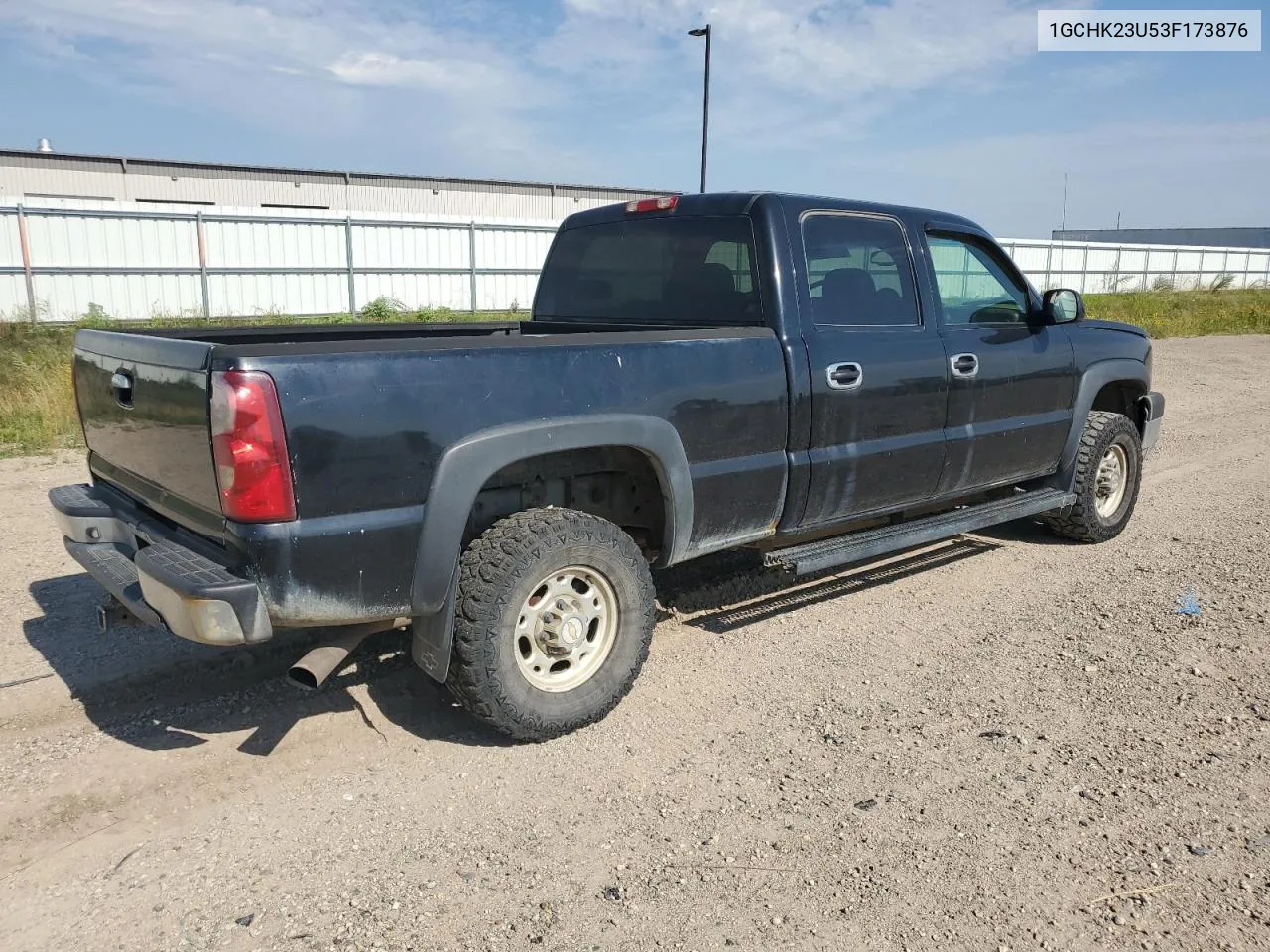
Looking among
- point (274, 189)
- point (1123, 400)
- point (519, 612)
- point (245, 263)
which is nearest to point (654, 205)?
point (519, 612)

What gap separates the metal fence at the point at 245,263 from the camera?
17203 millimetres

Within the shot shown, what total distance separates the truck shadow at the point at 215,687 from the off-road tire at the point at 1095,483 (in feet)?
13.1

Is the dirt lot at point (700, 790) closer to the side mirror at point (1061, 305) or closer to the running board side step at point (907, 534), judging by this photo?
the running board side step at point (907, 534)

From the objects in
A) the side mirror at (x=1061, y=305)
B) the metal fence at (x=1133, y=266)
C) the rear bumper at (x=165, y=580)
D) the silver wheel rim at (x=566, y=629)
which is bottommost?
the silver wheel rim at (x=566, y=629)

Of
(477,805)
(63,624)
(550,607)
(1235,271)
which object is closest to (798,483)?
(550,607)

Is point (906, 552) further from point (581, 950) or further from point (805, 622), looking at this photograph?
point (581, 950)

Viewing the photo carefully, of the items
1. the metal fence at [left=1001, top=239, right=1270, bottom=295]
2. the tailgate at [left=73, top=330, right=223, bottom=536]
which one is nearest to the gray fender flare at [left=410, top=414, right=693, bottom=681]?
the tailgate at [left=73, top=330, right=223, bottom=536]

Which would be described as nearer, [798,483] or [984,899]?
[984,899]

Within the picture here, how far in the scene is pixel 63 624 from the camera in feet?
14.7

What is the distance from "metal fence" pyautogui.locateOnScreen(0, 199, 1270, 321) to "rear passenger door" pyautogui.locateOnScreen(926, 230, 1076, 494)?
1686 centimetres

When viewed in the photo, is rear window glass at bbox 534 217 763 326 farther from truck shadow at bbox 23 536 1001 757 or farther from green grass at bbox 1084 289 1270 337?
green grass at bbox 1084 289 1270 337

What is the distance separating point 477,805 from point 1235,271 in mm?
45097

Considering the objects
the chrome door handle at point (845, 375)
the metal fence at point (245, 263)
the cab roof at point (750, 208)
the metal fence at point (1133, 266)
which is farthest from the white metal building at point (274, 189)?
the chrome door handle at point (845, 375)

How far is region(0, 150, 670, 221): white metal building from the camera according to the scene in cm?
2606
